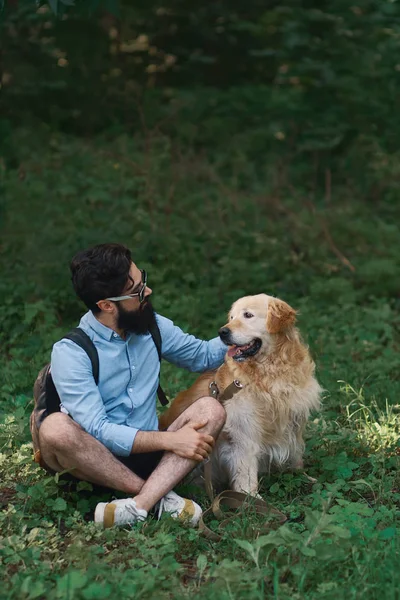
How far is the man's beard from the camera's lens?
4.18 meters

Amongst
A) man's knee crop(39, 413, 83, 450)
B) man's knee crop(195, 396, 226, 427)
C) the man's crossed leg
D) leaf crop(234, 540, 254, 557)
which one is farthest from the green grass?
man's knee crop(195, 396, 226, 427)

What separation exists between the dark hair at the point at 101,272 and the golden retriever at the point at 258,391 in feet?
2.26

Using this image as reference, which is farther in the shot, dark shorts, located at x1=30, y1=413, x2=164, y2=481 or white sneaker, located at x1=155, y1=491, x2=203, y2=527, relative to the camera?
dark shorts, located at x1=30, y1=413, x2=164, y2=481

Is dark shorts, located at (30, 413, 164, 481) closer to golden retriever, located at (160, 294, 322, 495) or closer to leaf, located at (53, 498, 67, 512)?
leaf, located at (53, 498, 67, 512)

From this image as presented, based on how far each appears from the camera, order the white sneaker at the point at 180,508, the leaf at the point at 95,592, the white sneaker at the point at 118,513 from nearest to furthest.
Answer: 1. the leaf at the point at 95,592
2. the white sneaker at the point at 118,513
3. the white sneaker at the point at 180,508

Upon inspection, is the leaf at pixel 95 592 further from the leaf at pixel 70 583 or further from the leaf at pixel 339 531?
the leaf at pixel 339 531

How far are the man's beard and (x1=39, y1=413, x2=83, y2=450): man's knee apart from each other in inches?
20.7

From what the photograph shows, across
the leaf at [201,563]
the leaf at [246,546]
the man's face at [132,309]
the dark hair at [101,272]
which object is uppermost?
the dark hair at [101,272]

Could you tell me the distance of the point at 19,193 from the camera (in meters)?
9.41

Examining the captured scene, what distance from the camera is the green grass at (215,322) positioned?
3.43m

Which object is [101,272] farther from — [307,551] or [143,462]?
[307,551]

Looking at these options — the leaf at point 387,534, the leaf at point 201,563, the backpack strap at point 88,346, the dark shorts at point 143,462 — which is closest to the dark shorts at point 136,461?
the dark shorts at point 143,462

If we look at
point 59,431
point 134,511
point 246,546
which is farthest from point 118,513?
point 246,546

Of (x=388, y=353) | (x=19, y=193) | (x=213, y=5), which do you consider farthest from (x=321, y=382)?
(x=213, y=5)
